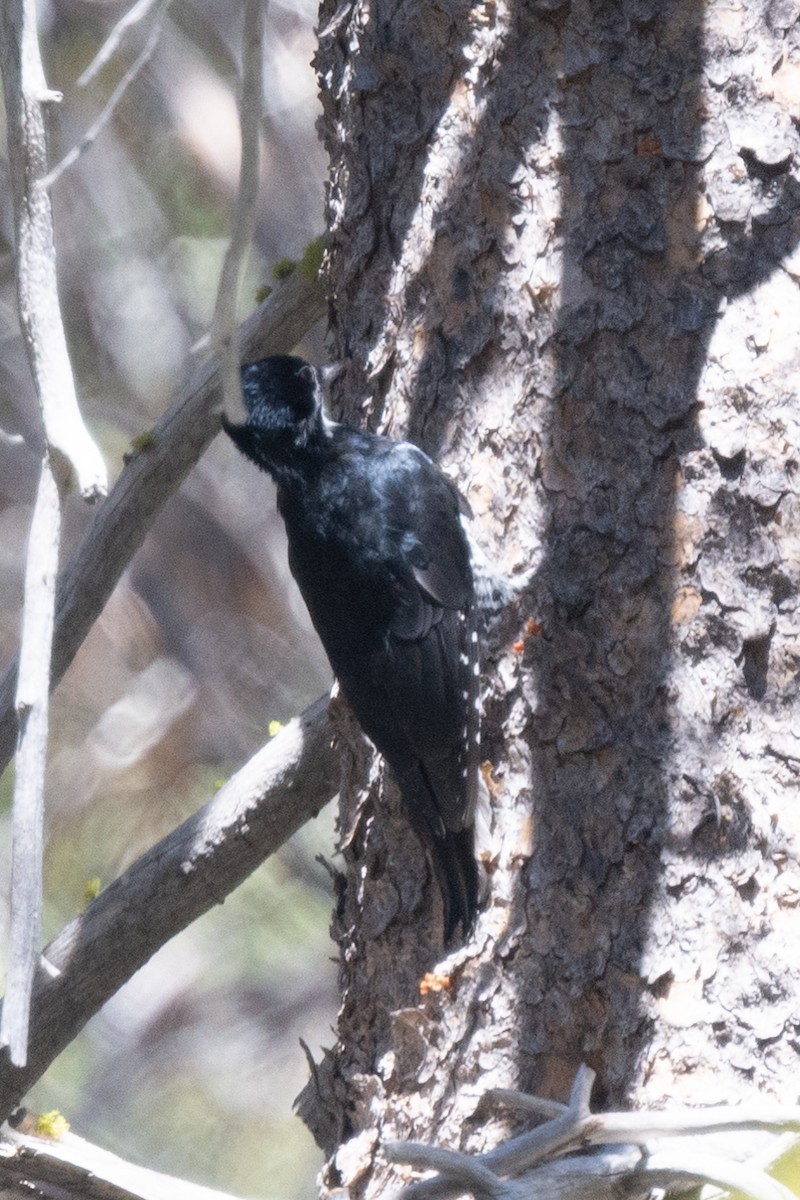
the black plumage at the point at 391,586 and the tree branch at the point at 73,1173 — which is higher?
the black plumage at the point at 391,586

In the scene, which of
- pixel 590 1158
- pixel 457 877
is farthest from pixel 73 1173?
pixel 590 1158

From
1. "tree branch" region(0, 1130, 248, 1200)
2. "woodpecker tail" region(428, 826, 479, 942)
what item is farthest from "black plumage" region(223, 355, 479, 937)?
"tree branch" region(0, 1130, 248, 1200)

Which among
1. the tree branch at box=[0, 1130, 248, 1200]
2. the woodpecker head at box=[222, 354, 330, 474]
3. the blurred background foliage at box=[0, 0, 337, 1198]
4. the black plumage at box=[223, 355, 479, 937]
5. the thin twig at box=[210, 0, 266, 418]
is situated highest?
the blurred background foliage at box=[0, 0, 337, 1198]

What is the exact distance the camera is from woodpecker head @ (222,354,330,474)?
267cm

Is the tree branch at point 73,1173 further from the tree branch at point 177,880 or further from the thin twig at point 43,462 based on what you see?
the thin twig at point 43,462

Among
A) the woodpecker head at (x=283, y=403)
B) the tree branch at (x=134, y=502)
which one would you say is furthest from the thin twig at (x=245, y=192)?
the tree branch at (x=134, y=502)

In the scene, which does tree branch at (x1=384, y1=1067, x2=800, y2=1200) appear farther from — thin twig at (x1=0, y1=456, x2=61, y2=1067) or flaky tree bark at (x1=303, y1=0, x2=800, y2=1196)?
thin twig at (x1=0, y1=456, x2=61, y2=1067)

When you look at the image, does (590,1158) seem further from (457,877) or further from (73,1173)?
(73,1173)

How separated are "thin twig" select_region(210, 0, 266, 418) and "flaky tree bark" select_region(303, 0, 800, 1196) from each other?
0.90 metres

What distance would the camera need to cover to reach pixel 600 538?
6.57ft

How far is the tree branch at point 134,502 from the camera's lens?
2809 millimetres

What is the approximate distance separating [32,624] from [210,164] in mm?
4184

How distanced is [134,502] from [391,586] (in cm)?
62

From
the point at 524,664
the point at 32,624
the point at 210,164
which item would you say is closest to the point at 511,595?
the point at 524,664
